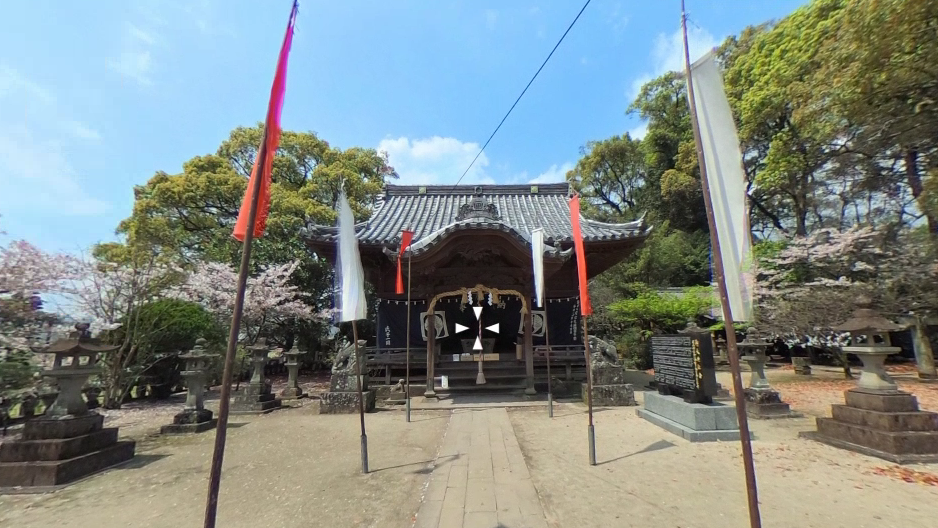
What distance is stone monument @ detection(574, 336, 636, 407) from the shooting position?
905cm

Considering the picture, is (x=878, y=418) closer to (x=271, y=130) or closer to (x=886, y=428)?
(x=886, y=428)

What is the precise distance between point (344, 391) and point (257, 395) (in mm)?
2321

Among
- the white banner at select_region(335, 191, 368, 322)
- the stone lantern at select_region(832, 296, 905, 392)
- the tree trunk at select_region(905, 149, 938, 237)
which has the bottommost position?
the stone lantern at select_region(832, 296, 905, 392)

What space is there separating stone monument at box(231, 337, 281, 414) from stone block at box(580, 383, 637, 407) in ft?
26.2

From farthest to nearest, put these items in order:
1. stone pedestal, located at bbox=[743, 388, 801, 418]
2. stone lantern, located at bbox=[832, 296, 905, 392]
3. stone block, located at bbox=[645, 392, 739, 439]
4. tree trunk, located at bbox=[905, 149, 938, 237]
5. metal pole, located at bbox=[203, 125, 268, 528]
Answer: tree trunk, located at bbox=[905, 149, 938, 237], stone pedestal, located at bbox=[743, 388, 801, 418], stone block, located at bbox=[645, 392, 739, 439], stone lantern, located at bbox=[832, 296, 905, 392], metal pole, located at bbox=[203, 125, 268, 528]

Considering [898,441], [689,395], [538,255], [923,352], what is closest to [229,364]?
[538,255]

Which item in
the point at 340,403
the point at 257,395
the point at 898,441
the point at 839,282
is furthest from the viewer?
the point at 839,282

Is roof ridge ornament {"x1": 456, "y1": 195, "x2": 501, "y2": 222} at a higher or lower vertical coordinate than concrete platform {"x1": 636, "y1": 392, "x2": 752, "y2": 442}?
higher

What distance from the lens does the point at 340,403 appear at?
355 inches

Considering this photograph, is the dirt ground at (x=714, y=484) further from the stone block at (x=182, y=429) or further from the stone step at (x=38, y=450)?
the stone block at (x=182, y=429)

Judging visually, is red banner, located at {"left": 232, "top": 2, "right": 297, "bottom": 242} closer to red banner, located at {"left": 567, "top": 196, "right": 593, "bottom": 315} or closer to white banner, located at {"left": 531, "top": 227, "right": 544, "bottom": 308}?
red banner, located at {"left": 567, "top": 196, "right": 593, "bottom": 315}

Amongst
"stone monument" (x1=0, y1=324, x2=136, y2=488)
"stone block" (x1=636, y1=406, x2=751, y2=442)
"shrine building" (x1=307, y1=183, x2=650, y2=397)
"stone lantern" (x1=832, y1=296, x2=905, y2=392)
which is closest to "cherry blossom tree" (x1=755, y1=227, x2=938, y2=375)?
"shrine building" (x1=307, y1=183, x2=650, y2=397)

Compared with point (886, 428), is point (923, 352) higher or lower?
higher

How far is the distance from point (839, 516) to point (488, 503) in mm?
3198
